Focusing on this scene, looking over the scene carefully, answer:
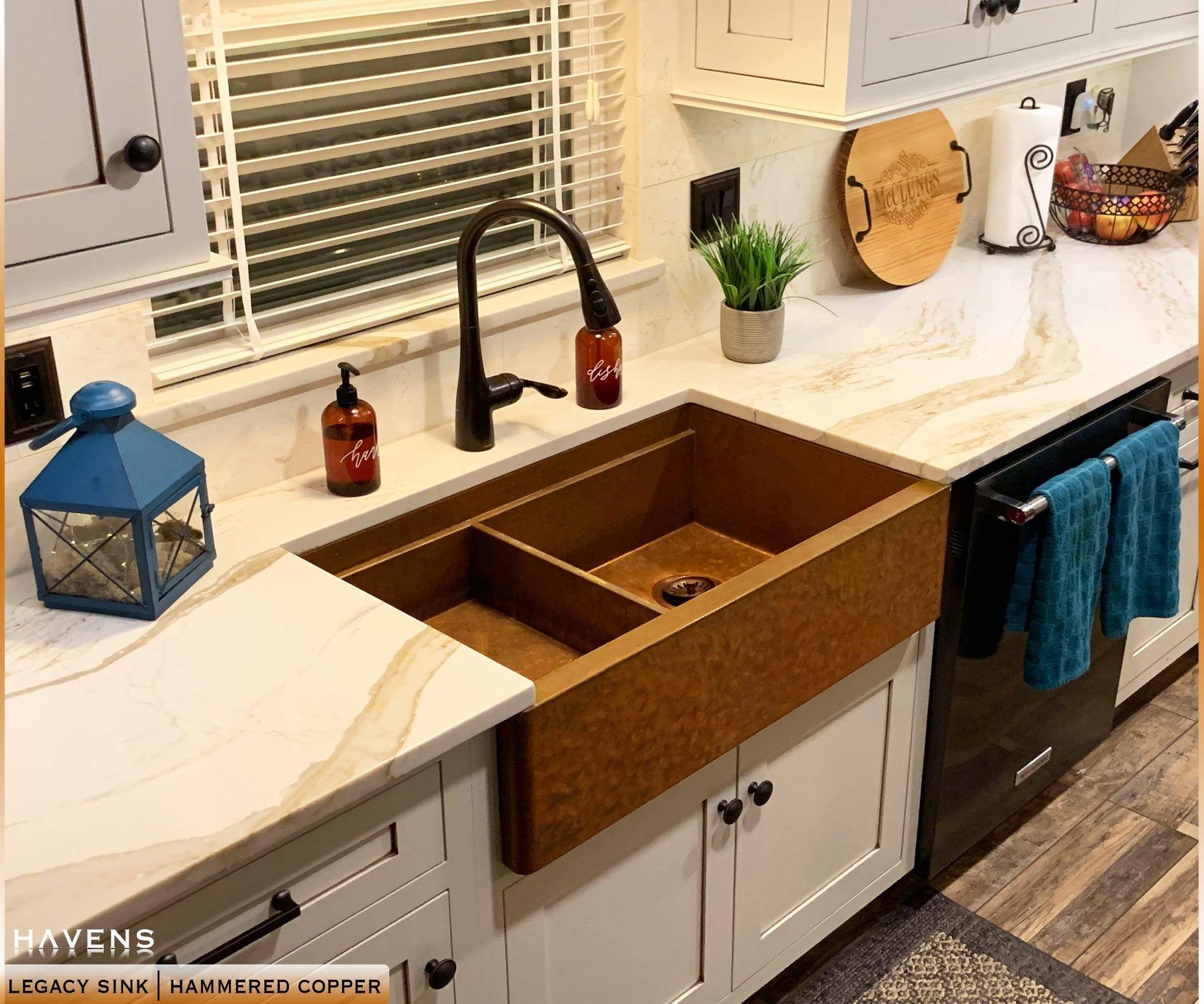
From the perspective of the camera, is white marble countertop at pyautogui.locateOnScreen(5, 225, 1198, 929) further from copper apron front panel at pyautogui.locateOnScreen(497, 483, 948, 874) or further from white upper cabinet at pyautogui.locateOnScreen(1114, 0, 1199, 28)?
white upper cabinet at pyautogui.locateOnScreen(1114, 0, 1199, 28)

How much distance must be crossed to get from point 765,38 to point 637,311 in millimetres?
489

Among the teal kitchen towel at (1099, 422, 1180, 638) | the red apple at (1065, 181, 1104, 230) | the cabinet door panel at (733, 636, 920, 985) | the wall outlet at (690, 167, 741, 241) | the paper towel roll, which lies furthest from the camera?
the red apple at (1065, 181, 1104, 230)

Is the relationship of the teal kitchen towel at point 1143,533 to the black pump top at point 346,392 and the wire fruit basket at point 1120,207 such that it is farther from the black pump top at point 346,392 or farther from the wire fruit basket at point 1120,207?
the black pump top at point 346,392

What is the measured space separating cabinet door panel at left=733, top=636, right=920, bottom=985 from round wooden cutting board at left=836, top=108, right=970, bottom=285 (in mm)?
904

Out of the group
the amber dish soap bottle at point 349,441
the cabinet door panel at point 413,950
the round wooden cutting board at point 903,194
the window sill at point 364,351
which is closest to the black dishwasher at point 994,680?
the round wooden cutting board at point 903,194

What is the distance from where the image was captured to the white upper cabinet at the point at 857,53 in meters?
1.95

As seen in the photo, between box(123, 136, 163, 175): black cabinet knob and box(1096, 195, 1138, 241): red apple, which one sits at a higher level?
box(123, 136, 163, 175): black cabinet knob

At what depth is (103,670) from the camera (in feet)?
4.61

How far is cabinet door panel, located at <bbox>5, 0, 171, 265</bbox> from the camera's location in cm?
115

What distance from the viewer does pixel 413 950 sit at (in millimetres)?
1425

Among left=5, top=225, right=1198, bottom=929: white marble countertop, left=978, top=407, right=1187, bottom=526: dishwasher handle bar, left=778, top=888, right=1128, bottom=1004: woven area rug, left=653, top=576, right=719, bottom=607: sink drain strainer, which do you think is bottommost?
left=778, top=888, right=1128, bottom=1004: woven area rug

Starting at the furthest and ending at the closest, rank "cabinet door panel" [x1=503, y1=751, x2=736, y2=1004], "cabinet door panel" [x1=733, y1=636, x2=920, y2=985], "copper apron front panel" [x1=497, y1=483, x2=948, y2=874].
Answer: "cabinet door panel" [x1=733, y1=636, x2=920, y2=985] → "cabinet door panel" [x1=503, y1=751, x2=736, y2=1004] → "copper apron front panel" [x1=497, y1=483, x2=948, y2=874]

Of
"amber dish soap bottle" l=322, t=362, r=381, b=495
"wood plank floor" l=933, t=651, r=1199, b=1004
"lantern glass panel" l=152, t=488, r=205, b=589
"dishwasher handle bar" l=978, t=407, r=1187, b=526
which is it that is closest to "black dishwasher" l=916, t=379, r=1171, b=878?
"dishwasher handle bar" l=978, t=407, r=1187, b=526

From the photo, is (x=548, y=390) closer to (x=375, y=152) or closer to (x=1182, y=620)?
(x=375, y=152)
